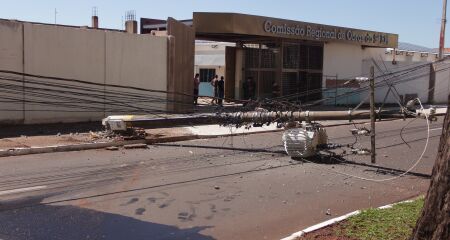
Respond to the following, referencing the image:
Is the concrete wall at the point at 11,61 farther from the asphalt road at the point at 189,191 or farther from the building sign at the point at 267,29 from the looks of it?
the building sign at the point at 267,29

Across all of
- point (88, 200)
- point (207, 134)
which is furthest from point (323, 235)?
point (207, 134)

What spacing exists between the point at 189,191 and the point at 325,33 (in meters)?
23.8

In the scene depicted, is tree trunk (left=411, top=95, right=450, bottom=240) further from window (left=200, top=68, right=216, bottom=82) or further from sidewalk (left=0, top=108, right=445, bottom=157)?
window (left=200, top=68, right=216, bottom=82)

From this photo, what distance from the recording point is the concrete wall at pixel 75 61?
56.9 feet

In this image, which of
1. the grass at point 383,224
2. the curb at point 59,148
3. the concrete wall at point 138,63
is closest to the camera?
the grass at point 383,224

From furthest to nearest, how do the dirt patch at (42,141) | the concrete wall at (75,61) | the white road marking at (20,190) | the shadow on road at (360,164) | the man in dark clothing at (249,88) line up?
the man in dark clothing at (249,88), the concrete wall at (75,61), the dirt patch at (42,141), the shadow on road at (360,164), the white road marking at (20,190)

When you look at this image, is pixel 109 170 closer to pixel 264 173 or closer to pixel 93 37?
pixel 264 173

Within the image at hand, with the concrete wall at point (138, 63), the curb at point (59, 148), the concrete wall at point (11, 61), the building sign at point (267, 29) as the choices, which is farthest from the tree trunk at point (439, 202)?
the building sign at point (267, 29)

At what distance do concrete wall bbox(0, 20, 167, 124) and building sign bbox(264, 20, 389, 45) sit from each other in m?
8.35

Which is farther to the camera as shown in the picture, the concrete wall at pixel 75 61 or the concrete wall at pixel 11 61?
the concrete wall at pixel 75 61

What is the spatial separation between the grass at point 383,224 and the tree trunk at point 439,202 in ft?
5.10

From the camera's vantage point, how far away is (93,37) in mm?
19281

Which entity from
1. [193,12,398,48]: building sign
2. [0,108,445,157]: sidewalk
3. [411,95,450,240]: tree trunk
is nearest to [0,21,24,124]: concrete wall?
[0,108,445,157]: sidewalk

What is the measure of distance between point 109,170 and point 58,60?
875cm
